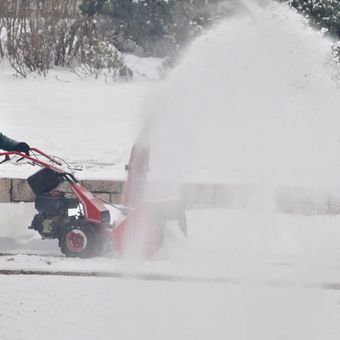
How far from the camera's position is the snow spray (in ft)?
26.8

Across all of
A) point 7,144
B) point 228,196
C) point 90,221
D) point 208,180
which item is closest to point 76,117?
point 208,180

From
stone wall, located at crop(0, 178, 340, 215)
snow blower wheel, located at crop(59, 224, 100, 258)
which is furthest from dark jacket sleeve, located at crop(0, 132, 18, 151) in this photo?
stone wall, located at crop(0, 178, 340, 215)

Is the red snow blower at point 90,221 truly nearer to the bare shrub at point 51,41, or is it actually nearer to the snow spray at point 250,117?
the snow spray at point 250,117

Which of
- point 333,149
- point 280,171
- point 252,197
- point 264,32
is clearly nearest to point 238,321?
point 252,197

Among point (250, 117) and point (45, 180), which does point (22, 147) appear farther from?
point (250, 117)

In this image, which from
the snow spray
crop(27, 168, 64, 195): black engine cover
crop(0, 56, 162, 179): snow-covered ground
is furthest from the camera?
crop(0, 56, 162, 179): snow-covered ground

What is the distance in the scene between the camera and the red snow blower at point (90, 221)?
6.12m

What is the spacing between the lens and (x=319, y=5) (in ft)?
44.0

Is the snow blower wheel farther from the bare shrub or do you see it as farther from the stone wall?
the bare shrub

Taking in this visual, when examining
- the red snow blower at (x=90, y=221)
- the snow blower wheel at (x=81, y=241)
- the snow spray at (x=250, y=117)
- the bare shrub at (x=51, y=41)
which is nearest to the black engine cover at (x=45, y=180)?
the red snow blower at (x=90, y=221)

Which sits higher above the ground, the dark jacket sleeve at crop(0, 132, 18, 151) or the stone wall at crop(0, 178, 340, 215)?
the dark jacket sleeve at crop(0, 132, 18, 151)

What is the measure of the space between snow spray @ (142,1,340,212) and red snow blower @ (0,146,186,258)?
46.8 inches

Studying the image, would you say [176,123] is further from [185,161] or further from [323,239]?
[323,239]

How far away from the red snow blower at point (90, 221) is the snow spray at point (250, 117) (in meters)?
1.19
